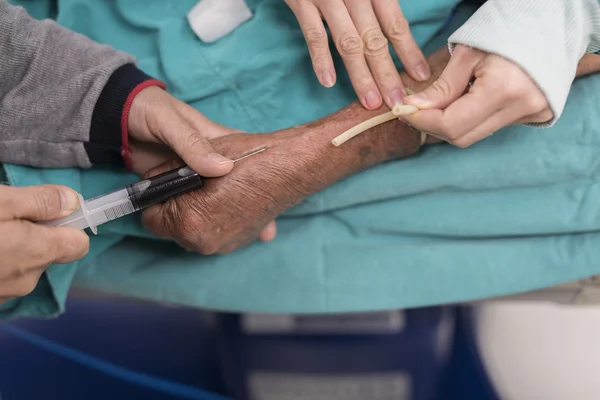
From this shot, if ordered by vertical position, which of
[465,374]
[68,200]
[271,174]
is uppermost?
[68,200]

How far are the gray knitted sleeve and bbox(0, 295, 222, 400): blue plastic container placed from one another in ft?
2.09

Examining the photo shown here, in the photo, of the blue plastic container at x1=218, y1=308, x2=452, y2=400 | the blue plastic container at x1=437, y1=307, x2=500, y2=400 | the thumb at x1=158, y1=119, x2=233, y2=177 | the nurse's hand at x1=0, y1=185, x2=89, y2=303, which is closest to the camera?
the nurse's hand at x1=0, y1=185, x2=89, y2=303

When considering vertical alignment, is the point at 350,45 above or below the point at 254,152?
above

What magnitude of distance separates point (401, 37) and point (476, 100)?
0.62 feet

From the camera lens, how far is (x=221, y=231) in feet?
2.60

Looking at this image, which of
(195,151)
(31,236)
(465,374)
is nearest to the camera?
(31,236)

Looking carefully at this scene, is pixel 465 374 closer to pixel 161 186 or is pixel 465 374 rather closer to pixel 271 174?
pixel 271 174

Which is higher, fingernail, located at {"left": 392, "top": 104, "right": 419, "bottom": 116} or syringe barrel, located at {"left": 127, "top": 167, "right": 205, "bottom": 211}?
fingernail, located at {"left": 392, "top": 104, "right": 419, "bottom": 116}

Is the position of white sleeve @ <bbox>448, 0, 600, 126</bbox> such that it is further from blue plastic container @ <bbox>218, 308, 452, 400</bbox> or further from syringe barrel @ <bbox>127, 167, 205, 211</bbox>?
blue plastic container @ <bbox>218, 308, 452, 400</bbox>

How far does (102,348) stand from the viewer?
53.1 inches

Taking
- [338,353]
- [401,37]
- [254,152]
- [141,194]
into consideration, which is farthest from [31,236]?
[338,353]

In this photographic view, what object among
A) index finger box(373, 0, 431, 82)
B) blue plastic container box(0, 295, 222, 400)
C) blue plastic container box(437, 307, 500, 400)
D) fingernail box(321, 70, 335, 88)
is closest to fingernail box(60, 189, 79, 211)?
fingernail box(321, 70, 335, 88)

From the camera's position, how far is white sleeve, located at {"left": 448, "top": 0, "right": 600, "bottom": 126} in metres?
0.63

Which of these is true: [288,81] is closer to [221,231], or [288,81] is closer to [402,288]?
[221,231]
